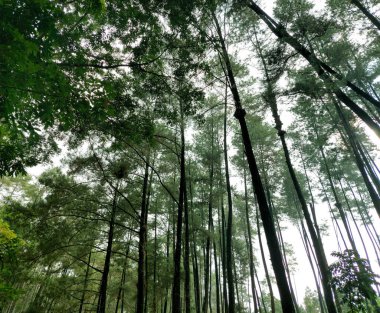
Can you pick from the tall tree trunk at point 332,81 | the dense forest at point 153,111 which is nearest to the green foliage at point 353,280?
→ the dense forest at point 153,111

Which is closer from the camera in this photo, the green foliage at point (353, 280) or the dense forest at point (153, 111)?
the dense forest at point (153, 111)

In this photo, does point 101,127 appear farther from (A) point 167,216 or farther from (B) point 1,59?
(A) point 167,216

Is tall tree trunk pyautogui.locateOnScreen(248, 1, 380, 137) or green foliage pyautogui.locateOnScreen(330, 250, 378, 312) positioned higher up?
tall tree trunk pyautogui.locateOnScreen(248, 1, 380, 137)

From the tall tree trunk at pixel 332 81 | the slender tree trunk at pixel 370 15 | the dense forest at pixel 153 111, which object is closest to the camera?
the dense forest at pixel 153 111

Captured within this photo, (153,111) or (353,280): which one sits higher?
(153,111)

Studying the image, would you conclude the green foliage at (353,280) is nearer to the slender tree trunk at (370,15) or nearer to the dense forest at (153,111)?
the dense forest at (153,111)

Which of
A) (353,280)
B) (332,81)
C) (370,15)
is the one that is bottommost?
(353,280)

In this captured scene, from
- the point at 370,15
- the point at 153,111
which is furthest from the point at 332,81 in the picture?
the point at 153,111

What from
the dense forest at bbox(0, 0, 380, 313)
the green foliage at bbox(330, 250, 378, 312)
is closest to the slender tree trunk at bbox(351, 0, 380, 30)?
the dense forest at bbox(0, 0, 380, 313)

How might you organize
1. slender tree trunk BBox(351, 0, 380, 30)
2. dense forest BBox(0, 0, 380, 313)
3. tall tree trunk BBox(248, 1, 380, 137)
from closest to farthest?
dense forest BBox(0, 0, 380, 313)
tall tree trunk BBox(248, 1, 380, 137)
slender tree trunk BBox(351, 0, 380, 30)

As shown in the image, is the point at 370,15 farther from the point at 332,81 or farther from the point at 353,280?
the point at 353,280

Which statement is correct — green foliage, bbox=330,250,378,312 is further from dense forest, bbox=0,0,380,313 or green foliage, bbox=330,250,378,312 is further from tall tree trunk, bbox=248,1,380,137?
tall tree trunk, bbox=248,1,380,137

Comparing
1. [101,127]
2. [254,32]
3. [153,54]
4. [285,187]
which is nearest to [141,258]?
[101,127]

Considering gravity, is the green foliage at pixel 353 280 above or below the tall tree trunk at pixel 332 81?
below
